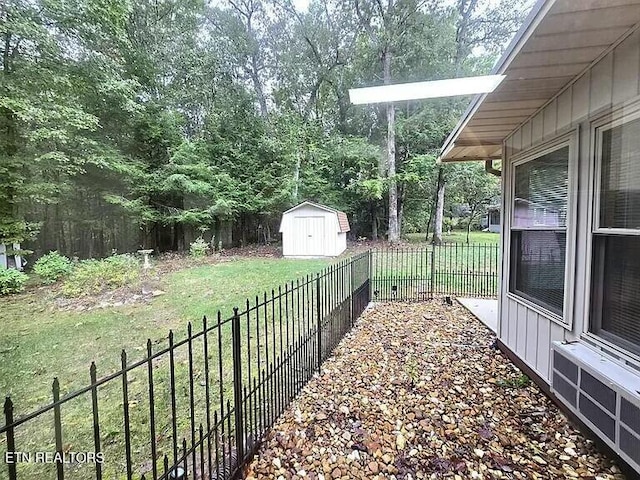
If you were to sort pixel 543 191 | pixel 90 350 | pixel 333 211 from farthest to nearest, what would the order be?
pixel 333 211 < pixel 90 350 < pixel 543 191

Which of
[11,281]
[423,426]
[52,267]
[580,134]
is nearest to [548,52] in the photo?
[580,134]

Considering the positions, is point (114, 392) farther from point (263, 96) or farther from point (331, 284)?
point (263, 96)

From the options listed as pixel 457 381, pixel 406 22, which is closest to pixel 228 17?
pixel 406 22

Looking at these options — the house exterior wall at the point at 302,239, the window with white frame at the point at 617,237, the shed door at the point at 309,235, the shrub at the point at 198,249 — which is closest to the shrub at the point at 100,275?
the shrub at the point at 198,249

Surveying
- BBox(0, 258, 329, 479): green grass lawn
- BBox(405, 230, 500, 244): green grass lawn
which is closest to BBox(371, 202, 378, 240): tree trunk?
BBox(405, 230, 500, 244): green grass lawn

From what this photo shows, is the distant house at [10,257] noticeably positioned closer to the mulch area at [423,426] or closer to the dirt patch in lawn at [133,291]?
the dirt patch in lawn at [133,291]

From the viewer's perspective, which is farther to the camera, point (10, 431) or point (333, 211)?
point (333, 211)

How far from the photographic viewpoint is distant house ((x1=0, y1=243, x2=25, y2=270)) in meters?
5.19

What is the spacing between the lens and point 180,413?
236 cm

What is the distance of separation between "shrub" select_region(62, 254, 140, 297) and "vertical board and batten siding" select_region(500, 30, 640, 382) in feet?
20.5

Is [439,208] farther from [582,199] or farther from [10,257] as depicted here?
[10,257]

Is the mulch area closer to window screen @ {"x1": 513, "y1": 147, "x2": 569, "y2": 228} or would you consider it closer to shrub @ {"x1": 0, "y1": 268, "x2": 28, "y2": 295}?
window screen @ {"x1": 513, "y1": 147, "x2": 569, "y2": 228}

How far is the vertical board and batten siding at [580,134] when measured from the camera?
1677 mm

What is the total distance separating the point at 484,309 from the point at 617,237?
10.9 feet
